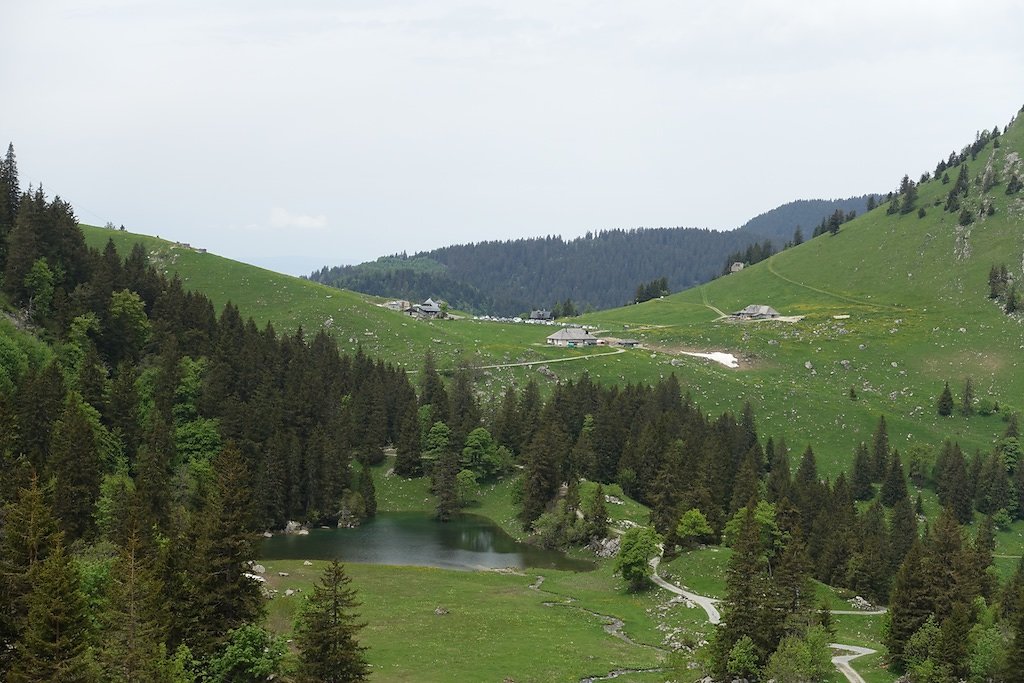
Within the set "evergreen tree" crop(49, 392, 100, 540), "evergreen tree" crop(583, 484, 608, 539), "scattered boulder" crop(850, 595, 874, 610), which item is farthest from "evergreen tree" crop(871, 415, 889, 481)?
"evergreen tree" crop(49, 392, 100, 540)

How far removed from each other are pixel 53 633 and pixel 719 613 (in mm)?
55789

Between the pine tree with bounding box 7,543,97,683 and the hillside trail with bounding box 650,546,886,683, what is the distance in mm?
40608

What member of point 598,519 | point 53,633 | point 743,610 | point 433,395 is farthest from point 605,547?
point 53,633

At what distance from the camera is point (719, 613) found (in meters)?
75.8

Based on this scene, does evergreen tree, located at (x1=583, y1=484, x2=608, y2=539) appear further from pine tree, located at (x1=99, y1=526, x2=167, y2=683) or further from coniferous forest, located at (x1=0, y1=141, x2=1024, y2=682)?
pine tree, located at (x1=99, y1=526, x2=167, y2=683)

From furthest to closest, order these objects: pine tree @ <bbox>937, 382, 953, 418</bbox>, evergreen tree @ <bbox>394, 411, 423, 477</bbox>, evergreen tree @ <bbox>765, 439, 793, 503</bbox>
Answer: pine tree @ <bbox>937, 382, 953, 418</bbox>
evergreen tree @ <bbox>394, 411, 423, 477</bbox>
evergreen tree @ <bbox>765, 439, 793, 503</bbox>

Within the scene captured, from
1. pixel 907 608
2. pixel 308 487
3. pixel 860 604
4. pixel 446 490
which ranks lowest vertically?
pixel 860 604

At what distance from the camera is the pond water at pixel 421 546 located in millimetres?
101625

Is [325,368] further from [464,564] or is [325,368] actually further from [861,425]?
[861,425]

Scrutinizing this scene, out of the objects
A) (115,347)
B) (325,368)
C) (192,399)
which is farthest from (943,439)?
(115,347)

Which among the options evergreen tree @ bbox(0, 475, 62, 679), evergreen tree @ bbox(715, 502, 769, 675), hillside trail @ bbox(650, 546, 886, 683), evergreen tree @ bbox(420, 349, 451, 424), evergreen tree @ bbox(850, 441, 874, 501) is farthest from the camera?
evergreen tree @ bbox(420, 349, 451, 424)

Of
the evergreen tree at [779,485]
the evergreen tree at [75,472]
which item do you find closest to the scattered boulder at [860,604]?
the evergreen tree at [779,485]

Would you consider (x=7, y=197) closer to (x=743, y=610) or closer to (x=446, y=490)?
(x=446, y=490)

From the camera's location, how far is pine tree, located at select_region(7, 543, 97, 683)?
37.7m
